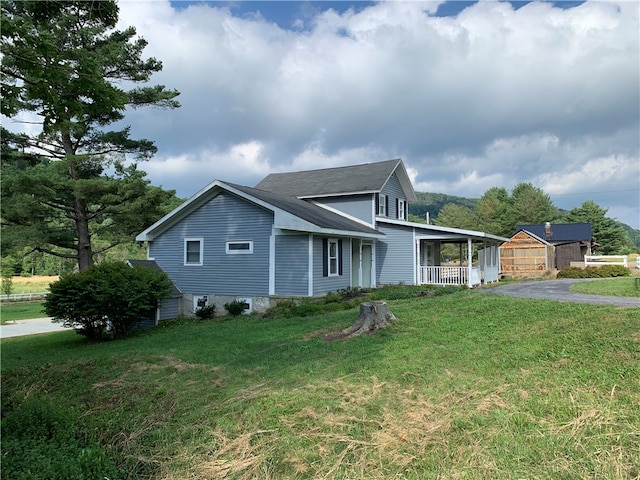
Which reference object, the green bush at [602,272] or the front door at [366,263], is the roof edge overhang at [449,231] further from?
the green bush at [602,272]

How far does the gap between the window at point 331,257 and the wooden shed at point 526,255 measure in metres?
18.0

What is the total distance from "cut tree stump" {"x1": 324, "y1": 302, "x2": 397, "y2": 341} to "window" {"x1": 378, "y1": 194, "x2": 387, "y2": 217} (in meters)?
13.1

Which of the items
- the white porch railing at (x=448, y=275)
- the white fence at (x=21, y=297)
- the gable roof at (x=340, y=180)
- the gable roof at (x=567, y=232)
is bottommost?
the white fence at (x=21, y=297)

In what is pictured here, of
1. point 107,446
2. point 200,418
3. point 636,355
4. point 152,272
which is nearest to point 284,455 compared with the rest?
point 200,418

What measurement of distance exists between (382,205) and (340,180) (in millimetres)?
2686

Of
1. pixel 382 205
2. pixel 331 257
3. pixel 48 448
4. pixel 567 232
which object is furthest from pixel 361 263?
pixel 567 232

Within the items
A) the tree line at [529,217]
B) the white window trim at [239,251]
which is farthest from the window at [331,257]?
the tree line at [529,217]

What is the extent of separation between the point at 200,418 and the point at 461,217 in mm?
53682

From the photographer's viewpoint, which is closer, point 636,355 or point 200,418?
point 200,418

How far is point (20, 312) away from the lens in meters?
27.0

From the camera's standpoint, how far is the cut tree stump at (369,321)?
831cm

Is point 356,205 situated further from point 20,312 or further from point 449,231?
point 20,312

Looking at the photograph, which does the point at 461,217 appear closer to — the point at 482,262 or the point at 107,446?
the point at 482,262

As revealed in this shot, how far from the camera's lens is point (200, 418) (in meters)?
4.90
